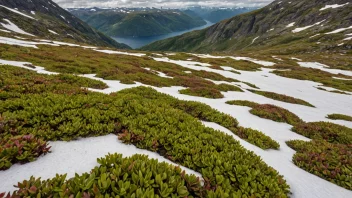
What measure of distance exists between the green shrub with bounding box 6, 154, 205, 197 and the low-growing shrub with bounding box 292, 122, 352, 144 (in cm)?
1041

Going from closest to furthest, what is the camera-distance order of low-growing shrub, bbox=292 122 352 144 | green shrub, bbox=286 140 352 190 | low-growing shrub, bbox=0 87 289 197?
low-growing shrub, bbox=0 87 289 197 < green shrub, bbox=286 140 352 190 < low-growing shrub, bbox=292 122 352 144

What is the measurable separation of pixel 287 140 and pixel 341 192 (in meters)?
4.25

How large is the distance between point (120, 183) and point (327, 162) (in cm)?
842

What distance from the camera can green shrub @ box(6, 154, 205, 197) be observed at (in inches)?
149

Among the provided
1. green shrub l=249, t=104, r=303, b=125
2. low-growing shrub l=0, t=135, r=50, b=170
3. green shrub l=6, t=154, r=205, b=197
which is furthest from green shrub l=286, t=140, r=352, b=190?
low-growing shrub l=0, t=135, r=50, b=170

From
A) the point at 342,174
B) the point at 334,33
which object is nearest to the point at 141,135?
the point at 342,174

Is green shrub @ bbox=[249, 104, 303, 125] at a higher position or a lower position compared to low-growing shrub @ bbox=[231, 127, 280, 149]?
lower

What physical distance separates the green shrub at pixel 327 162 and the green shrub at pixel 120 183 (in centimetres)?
548

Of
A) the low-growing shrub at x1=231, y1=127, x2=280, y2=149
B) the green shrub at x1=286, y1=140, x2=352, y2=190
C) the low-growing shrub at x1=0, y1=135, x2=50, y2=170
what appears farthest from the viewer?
the low-growing shrub at x1=231, y1=127, x2=280, y2=149

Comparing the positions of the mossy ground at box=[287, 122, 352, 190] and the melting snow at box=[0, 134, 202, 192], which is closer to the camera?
the melting snow at box=[0, 134, 202, 192]

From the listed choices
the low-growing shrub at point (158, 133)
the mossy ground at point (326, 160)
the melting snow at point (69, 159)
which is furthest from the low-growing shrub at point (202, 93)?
the melting snow at point (69, 159)

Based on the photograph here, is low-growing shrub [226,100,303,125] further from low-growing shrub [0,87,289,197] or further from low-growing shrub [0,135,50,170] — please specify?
low-growing shrub [0,135,50,170]

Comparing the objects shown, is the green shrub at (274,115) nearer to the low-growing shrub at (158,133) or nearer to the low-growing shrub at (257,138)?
the low-growing shrub at (257,138)

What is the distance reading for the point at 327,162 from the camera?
7625mm
